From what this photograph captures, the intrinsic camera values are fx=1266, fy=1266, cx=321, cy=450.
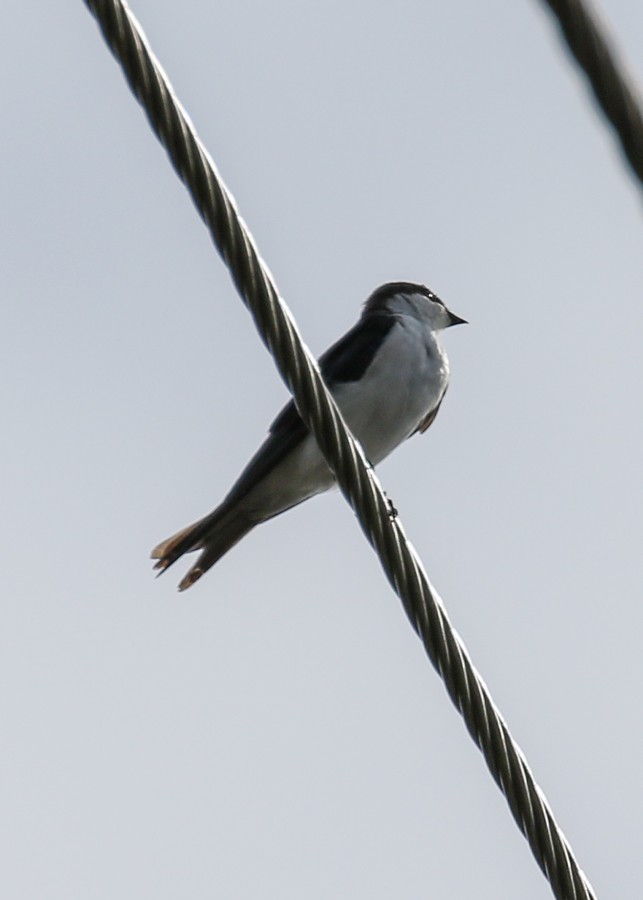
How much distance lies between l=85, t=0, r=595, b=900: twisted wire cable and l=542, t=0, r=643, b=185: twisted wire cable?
3.53ft

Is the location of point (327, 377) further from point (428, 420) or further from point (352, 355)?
point (428, 420)

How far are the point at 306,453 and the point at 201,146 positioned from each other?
4.33m

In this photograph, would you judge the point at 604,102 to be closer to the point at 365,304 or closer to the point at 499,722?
the point at 499,722

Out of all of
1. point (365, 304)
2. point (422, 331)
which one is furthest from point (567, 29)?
point (365, 304)

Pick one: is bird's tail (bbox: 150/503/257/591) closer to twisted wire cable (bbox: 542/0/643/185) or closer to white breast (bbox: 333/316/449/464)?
white breast (bbox: 333/316/449/464)

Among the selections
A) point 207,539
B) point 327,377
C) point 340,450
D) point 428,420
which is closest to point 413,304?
point 428,420

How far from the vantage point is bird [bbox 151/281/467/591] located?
6.37m

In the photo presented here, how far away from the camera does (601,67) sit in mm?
1132

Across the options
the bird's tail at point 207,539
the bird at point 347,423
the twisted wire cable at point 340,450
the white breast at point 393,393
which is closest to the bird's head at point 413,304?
the bird at point 347,423

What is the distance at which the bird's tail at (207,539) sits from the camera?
6.14 meters

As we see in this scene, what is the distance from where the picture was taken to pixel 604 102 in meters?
1.14

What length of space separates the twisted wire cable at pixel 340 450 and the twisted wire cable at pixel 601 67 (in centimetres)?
108

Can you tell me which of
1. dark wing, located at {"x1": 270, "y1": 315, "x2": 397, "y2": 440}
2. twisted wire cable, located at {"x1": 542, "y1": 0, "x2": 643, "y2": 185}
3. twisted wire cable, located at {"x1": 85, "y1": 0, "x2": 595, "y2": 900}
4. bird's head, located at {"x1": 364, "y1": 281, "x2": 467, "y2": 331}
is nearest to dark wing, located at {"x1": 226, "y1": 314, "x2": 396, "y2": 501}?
dark wing, located at {"x1": 270, "y1": 315, "x2": 397, "y2": 440}

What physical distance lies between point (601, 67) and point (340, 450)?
72.4 inches
